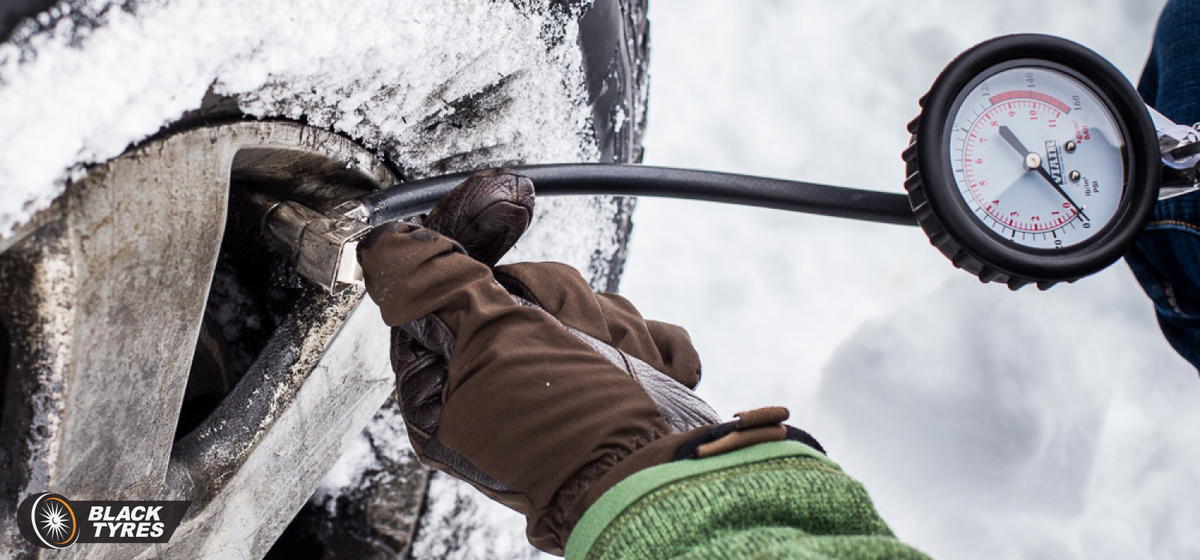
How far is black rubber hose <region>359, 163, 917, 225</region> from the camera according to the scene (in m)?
1.00

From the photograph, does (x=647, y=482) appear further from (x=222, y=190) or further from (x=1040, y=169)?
(x=1040, y=169)

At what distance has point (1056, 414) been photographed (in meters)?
1.90

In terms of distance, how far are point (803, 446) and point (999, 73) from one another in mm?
575

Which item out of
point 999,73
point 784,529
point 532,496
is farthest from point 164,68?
point 999,73

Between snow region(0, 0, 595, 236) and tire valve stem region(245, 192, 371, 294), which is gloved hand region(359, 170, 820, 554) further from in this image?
snow region(0, 0, 595, 236)

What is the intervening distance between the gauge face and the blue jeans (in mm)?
288

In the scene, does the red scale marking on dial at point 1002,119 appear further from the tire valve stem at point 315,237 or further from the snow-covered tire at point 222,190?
the tire valve stem at point 315,237

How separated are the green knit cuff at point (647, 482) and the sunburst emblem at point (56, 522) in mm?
422

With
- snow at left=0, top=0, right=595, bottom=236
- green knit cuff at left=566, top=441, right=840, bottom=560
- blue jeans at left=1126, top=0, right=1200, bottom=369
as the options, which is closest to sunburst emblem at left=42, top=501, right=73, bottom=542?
snow at left=0, top=0, right=595, bottom=236

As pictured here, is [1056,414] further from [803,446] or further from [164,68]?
[164,68]

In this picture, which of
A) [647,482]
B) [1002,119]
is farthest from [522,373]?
[1002,119]

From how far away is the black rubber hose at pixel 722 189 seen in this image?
999 millimetres

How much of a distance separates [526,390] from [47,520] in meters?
0.39

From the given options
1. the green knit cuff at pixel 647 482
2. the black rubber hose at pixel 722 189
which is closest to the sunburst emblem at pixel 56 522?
the green knit cuff at pixel 647 482
